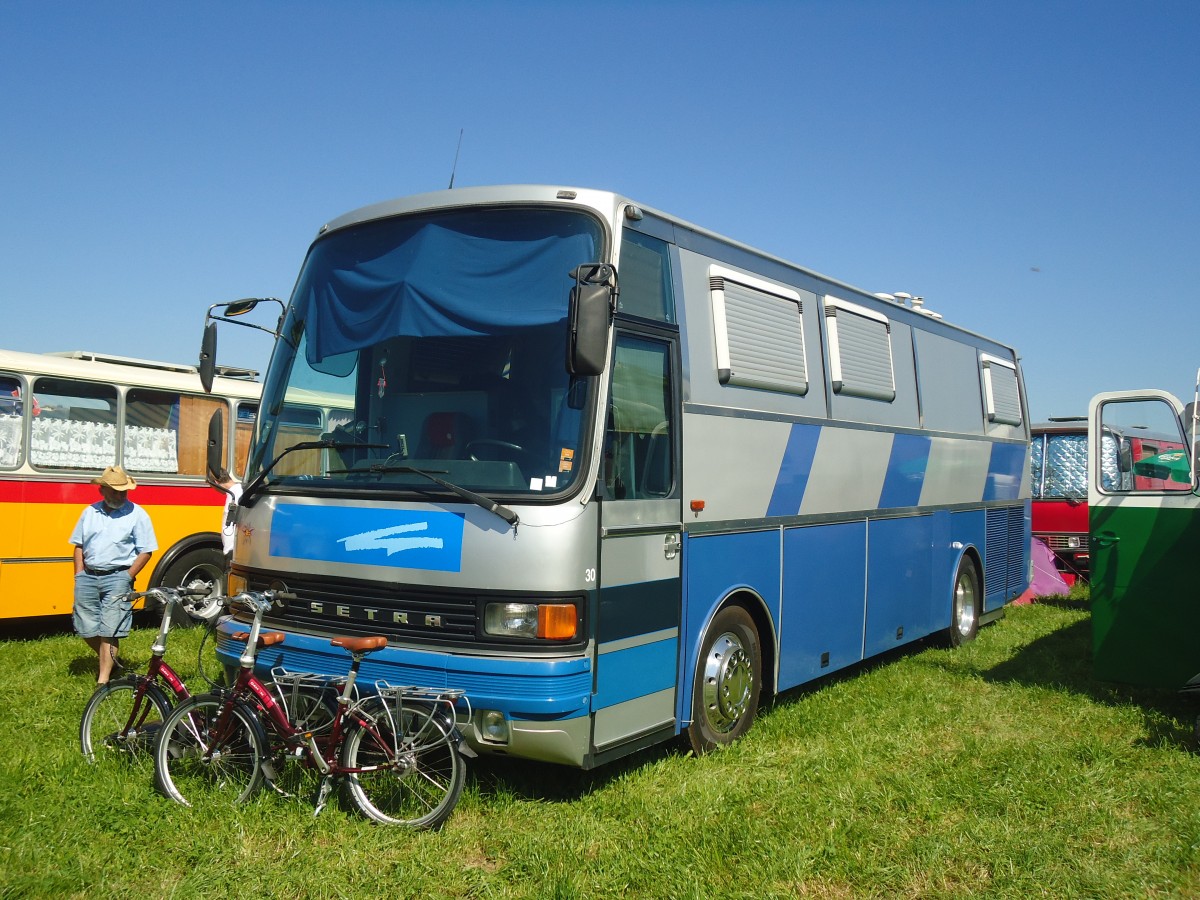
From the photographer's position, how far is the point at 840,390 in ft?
28.1

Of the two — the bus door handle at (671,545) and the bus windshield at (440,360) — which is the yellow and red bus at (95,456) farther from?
the bus door handle at (671,545)

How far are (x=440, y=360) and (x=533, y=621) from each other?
1518 millimetres

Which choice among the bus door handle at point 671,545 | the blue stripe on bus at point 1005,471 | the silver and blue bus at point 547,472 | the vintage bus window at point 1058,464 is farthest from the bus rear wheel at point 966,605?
the bus door handle at point 671,545

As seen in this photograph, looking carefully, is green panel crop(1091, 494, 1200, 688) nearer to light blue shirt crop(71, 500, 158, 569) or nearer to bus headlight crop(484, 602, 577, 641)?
bus headlight crop(484, 602, 577, 641)

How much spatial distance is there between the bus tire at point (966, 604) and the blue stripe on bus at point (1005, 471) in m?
0.88

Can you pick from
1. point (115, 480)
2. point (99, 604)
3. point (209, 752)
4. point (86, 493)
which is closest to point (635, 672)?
point (209, 752)

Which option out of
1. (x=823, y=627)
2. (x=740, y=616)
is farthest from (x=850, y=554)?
(x=740, y=616)

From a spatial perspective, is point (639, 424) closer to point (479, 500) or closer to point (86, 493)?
point (479, 500)

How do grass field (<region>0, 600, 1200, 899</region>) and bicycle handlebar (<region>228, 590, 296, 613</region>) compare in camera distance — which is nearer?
grass field (<region>0, 600, 1200, 899</region>)

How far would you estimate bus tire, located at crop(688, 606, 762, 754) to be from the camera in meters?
6.65

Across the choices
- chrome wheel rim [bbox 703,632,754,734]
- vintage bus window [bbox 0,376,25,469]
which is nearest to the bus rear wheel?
chrome wheel rim [bbox 703,632,754,734]

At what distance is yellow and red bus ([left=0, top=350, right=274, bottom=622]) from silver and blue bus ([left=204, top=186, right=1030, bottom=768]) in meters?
3.60

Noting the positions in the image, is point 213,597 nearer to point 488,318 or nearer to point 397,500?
point 397,500

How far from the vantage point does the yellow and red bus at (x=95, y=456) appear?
1017cm
